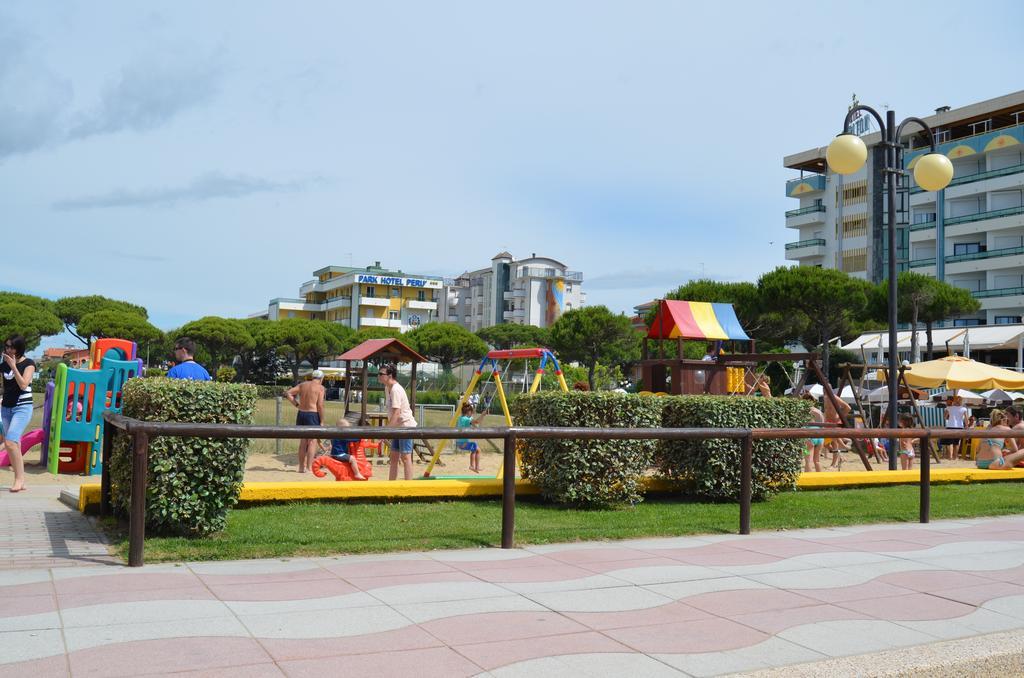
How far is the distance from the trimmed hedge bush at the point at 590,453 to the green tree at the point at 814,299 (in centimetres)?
4312

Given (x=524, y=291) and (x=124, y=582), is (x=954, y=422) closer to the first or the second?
(x=124, y=582)

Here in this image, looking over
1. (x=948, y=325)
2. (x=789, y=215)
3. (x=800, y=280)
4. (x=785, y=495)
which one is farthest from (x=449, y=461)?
(x=789, y=215)

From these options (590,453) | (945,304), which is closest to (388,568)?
(590,453)

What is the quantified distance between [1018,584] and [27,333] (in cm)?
7446

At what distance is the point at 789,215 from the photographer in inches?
3268

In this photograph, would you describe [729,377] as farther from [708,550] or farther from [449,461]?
[708,550]

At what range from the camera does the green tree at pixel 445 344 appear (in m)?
75.0

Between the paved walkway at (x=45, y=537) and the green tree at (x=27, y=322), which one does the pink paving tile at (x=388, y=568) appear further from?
the green tree at (x=27, y=322)

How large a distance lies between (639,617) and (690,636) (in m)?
0.40

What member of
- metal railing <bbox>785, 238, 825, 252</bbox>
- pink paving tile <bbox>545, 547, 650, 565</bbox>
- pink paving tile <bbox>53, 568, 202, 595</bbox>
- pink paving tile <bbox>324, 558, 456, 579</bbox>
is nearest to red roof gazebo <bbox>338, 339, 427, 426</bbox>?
pink paving tile <bbox>545, 547, 650, 565</bbox>

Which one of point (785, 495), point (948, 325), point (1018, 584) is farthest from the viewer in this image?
point (948, 325)

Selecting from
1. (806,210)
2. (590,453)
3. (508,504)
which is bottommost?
(508,504)

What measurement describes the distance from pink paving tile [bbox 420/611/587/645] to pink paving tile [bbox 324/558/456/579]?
1.16m

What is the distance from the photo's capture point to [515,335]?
9794 cm
